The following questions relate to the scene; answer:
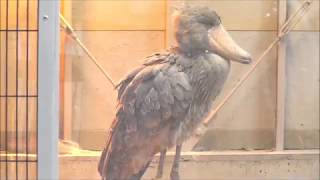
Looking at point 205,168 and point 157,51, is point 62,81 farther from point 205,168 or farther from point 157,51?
point 205,168

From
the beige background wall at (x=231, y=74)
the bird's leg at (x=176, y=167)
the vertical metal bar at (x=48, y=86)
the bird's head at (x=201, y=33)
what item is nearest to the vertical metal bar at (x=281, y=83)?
the beige background wall at (x=231, y=74)

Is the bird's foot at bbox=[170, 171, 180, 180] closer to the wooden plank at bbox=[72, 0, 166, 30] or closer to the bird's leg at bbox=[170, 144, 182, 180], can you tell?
the bird's leg at bbox=[170, 144, 182, 180]

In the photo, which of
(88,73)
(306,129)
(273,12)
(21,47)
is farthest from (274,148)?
(21,47)

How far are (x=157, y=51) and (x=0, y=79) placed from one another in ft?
3.60

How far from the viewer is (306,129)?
200 inches

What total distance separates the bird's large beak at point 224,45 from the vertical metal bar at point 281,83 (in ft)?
1.03

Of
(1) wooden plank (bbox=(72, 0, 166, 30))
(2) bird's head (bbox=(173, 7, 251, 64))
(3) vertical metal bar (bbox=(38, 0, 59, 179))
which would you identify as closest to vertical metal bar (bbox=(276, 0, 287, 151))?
(2) bird's head (bbox=(173, 7, 251, 64))

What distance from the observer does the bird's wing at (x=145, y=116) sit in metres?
4.56

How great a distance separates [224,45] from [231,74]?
0.80 ft

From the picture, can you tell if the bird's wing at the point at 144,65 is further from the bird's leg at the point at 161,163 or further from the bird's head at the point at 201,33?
the bird's leg at the point at 161,163

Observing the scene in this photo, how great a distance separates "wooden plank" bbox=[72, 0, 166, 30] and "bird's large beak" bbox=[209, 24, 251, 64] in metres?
0.41

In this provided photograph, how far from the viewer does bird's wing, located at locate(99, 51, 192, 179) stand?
456cm

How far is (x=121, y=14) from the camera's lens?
4.81 m

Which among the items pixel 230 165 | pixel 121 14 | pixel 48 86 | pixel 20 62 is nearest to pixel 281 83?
pixel 230 165
